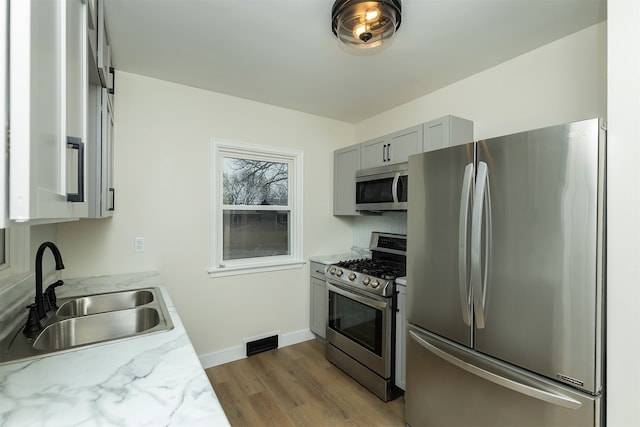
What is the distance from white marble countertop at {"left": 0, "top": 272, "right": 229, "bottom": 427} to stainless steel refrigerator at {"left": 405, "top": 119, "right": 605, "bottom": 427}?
1.30 metres

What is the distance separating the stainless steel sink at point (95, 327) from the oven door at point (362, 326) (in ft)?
4.95

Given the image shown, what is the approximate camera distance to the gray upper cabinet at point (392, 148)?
2494mm

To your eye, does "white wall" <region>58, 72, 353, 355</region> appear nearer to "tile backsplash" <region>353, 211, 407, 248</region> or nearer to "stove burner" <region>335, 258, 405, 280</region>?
"tile backsplash" <region>353, 211, 407, 248</region>

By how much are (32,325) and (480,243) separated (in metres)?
2.06

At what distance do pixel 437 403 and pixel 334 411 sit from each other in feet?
2.58

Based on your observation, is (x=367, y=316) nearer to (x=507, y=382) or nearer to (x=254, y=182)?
(x=507, y=382)

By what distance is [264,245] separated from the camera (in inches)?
125

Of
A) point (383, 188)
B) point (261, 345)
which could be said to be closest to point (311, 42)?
point (383, 188)

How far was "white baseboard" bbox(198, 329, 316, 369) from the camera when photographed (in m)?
2.74

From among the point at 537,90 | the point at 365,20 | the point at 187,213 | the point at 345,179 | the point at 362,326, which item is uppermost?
the point at 365,20

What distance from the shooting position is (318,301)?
10.4ft

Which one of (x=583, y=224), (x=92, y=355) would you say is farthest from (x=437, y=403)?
(x=92, y=355)

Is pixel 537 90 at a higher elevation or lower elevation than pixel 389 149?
higher

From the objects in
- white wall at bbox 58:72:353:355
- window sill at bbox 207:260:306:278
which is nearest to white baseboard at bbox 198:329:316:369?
white wall at bbox 58:72:353:355
